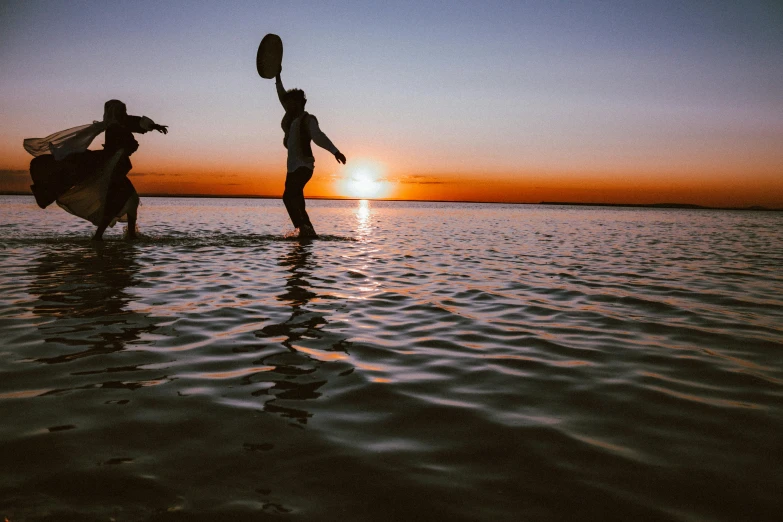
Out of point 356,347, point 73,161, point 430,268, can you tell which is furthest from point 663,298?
point 73,161

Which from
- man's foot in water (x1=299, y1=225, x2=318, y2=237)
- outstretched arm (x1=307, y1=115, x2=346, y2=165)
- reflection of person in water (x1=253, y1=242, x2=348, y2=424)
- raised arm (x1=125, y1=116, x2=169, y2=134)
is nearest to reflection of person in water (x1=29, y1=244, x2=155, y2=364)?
reflection of person in water (x1=253, y1=242, x2=348, y2=424)

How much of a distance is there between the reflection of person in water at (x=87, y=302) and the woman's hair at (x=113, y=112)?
3686 mm

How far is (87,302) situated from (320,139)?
8.04 m

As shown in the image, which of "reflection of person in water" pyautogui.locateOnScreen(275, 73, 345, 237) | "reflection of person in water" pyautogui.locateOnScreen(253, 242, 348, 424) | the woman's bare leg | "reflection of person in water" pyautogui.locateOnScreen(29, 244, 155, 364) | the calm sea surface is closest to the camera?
the calm sea surface

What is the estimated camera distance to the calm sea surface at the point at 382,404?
81.4 inches

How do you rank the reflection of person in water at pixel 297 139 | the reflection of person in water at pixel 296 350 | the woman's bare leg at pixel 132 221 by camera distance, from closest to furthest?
the reflection of person in water at pixel 296 350
the woman's bare leg at pixel 132 221
the reflection of person in water at pixel 297 139

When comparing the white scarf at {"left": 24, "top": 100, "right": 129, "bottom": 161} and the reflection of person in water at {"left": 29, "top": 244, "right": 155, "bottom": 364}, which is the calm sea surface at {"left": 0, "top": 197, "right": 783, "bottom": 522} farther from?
the white scarf at {"left": 24, "top": 100, "right": 129, "bottom": 161}

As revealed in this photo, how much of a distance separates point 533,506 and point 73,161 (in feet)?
42.9

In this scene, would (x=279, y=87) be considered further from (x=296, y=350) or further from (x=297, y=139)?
(x=296, y=350)

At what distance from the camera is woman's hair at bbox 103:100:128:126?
11.5 m

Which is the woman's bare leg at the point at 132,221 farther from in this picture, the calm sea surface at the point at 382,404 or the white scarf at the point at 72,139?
the calm sea surface at the point at 382,404

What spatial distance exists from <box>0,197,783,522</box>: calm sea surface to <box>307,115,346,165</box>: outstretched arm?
6.10 meters

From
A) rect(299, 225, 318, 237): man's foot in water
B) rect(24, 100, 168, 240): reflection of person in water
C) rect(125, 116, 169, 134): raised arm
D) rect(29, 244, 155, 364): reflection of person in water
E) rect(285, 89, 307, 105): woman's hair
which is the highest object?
rect(285, 89, 307, 105): woman's hair

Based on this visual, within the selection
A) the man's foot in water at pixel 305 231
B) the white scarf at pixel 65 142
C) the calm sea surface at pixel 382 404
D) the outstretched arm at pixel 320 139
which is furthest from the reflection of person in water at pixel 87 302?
the man's foot in water at pixel 305 231
